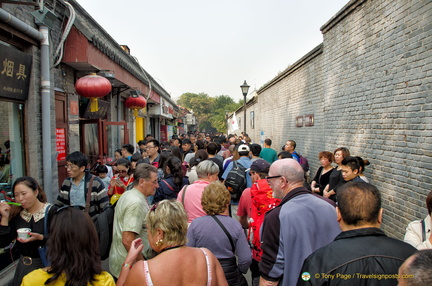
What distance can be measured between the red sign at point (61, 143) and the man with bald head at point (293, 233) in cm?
508

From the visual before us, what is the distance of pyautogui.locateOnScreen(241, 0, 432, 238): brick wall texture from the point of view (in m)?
4.65

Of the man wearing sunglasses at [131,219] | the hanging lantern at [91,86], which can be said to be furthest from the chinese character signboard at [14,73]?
the man wearing sunglasses at [131,219]

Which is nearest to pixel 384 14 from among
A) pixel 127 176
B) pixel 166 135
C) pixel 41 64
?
pixel 127 176

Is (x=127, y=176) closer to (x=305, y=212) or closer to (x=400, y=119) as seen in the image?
(x=305, y=212)

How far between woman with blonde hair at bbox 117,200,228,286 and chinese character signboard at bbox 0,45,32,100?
3.97 meters

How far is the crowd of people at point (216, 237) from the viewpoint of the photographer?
1.88 m

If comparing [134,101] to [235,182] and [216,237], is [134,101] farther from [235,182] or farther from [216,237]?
[216,237]

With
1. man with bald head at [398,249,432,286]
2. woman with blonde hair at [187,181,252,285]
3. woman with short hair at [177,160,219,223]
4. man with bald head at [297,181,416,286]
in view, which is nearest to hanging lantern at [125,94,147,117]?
woman with short hair at [177,160,219,223]

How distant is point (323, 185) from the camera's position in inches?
239

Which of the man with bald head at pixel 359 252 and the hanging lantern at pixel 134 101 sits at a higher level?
the hanging lantern at pixel 134 101

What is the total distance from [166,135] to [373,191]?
21.8 meters

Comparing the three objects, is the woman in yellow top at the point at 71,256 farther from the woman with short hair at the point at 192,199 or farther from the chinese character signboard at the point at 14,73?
the chinese character signboard at the point at 14,73

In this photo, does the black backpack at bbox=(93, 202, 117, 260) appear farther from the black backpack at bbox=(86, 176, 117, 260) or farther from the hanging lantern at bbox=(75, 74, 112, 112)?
the hanging lantern at bbox=(75, 74, 112, 112)

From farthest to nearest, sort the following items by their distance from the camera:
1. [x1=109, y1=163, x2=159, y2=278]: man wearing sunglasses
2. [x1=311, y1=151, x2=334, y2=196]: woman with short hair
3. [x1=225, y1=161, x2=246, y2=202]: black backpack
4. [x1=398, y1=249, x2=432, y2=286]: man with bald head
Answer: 1. [x1=311, y1=151, x2=334, y2=196]: woman with short hair
2. [x1=225, y1=161, x2=246, y2=202]: black backpack
3. [x1=109, y1=163, x2=159, y2=278]: man wearing sunglasses
4. [x1=398, y1=249, x2=432, y2=286]: man with bald head
